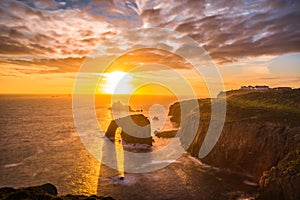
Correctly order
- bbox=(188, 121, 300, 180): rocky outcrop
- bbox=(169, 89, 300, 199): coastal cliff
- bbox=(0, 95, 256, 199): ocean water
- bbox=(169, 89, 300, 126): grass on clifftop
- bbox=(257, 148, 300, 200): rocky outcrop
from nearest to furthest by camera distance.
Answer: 1. bbox=(257, 148, 300, 200): rocky outcrop
2. bbox=(169, 89, 300, 199): coastal cliff
3. bbox=(0, 95, 256, 199): ocean water
4. bbox=(188, 121, 300, 180): rocky outcrop
5. bbox=(169, 89, 300, 126): grass on clifftop

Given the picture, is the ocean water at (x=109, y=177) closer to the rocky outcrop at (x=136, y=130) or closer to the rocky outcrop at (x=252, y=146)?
the rocky outcrop at (x=252, y=146)

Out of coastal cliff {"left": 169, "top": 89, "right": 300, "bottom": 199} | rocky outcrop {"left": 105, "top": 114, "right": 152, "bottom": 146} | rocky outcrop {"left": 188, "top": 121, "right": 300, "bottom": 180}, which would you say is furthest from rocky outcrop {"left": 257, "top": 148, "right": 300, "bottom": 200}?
rocky outcrop {"left": 105, "top": 114, "right": 152, "bottom": 146}

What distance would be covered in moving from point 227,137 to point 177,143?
32486 millimetres

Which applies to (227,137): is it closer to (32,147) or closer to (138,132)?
(138,132)

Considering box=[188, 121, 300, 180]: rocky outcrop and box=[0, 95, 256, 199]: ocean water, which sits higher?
box=[188, 121, 300, 180]: rocky outcrop

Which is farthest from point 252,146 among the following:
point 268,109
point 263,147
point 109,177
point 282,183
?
point 109,177

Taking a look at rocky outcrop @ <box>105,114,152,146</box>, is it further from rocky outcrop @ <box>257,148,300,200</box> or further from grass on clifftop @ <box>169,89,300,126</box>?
rocky outcrop @ <box>257,148,300,200</box>

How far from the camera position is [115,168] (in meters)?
→ 68.9

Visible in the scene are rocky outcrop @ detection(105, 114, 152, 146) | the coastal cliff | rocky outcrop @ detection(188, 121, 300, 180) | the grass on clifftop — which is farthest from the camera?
rocky outcrop @ detection(105, 114, 152, 146)

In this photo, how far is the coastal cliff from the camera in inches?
1726

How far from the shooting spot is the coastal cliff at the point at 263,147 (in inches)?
1726

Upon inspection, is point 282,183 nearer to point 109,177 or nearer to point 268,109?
point 109,177

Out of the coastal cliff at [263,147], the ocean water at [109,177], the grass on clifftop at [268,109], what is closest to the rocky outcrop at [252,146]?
the coastal cliff at [263,147]

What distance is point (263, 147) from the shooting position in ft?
209
